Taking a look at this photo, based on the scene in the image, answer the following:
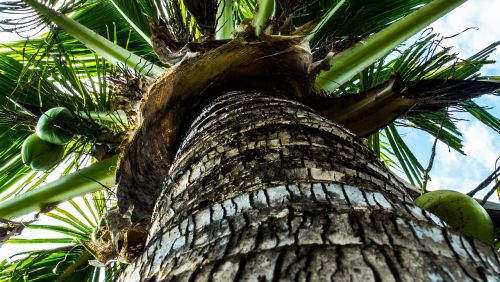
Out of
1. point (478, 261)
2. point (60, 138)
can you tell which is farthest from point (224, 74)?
point (478, 261)

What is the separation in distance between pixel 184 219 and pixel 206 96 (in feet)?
3.79

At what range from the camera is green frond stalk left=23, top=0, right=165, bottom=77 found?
269 centimetres

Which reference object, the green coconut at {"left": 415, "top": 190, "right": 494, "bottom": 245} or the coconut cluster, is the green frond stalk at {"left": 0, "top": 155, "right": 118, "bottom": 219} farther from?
the green coconut at {"left": 415, "top": 190, "right": 494, "bottom": 245}

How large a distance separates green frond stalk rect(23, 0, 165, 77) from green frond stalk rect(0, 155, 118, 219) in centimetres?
57

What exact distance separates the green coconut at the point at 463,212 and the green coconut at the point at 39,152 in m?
2.12

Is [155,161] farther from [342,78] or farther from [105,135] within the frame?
[342,78]

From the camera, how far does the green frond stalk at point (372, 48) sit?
7.80ft

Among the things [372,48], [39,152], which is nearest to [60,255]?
[39,152]

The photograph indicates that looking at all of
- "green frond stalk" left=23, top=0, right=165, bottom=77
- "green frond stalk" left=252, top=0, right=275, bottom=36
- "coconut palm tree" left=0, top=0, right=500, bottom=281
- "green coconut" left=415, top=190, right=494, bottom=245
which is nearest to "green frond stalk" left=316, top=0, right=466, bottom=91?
"coconut palm tree" left=0, top=0, right=500, bottom=281

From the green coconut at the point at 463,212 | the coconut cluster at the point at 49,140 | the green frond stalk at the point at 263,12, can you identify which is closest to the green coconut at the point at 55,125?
the coconut cluster at the point at 49,140

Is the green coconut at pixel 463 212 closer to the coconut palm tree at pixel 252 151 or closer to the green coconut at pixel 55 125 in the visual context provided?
the coconut palm tree at pixel 252 151

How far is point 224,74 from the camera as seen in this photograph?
183cm

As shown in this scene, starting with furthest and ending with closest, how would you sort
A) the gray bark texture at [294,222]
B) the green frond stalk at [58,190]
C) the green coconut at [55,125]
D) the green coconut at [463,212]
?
the green coconut at [55,125], the green frond stalk at [58,190], the green coconut at [463,212], the gray bark texture at [294,222]

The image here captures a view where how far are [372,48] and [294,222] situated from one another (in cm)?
191
